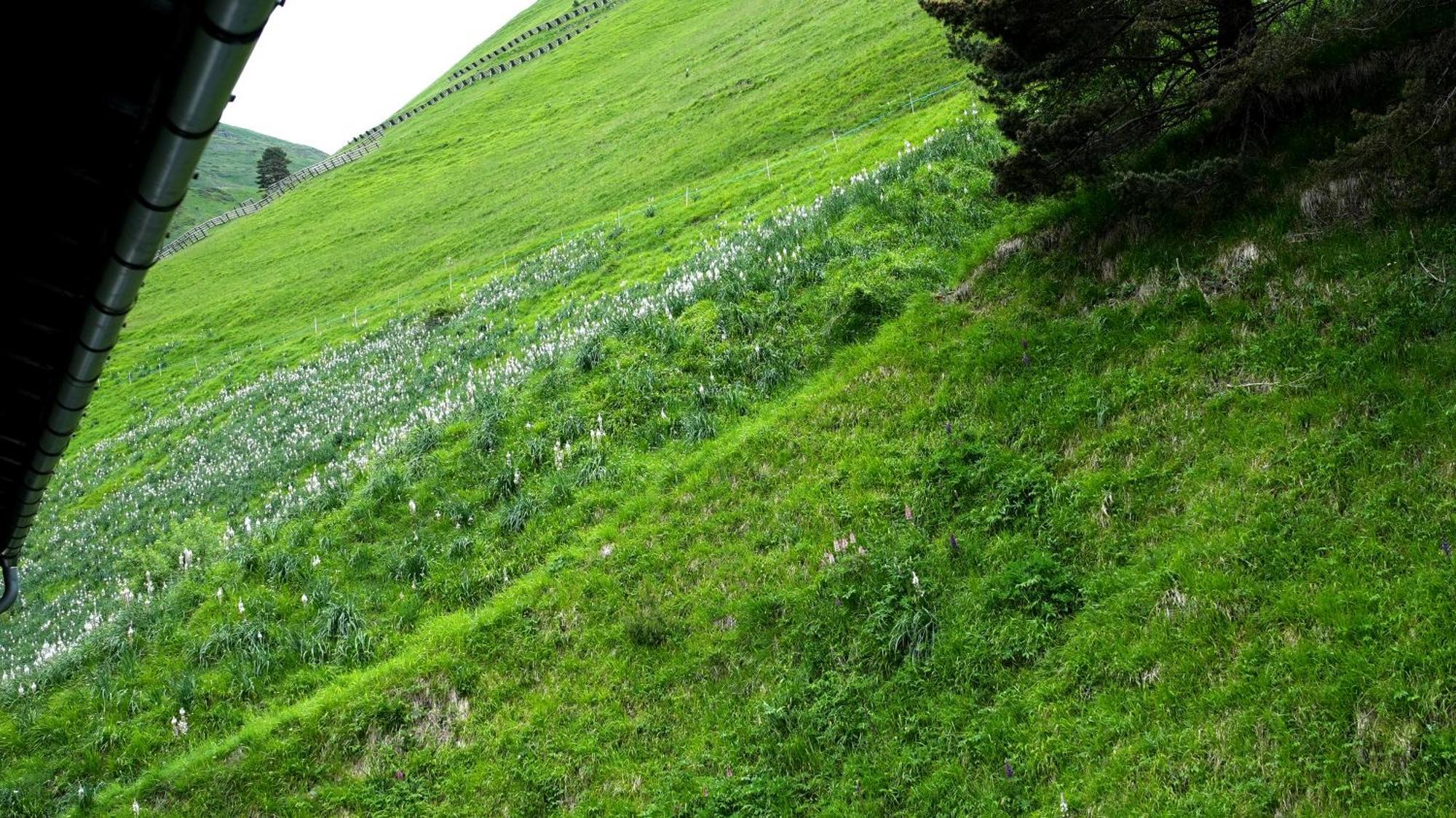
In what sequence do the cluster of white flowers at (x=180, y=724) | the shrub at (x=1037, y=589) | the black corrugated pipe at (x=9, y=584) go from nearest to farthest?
the shrub at (x=1037, y=589) → the cluster of white flowers at (x=180, y=724) → the black corrugated pipe at (x=9, y=584)

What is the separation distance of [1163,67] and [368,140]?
111935 millimetres

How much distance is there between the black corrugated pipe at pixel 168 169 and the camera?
3162 millimetres

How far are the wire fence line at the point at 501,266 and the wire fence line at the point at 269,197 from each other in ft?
196

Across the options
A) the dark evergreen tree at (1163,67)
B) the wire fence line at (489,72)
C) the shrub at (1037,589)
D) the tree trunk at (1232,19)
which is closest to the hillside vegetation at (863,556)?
the shrub at (1037,589)

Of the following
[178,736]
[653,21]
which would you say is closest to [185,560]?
[178,736]

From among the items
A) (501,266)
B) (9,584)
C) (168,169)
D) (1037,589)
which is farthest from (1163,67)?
(501,266)

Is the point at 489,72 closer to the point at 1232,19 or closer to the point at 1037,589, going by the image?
the point at 1232,19

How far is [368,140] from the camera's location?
104 metres

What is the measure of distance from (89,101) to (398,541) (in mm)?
8890

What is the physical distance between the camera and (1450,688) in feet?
15.6

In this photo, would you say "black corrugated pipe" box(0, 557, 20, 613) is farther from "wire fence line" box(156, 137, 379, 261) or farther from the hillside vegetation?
"wire fence line" box(156, 137, 379, 261)

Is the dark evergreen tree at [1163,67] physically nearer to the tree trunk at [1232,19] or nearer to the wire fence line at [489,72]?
the tree trunk at [1232,19]

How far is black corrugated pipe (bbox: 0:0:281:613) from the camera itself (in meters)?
3.16

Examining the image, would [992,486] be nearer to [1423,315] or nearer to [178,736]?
[1423,315]
